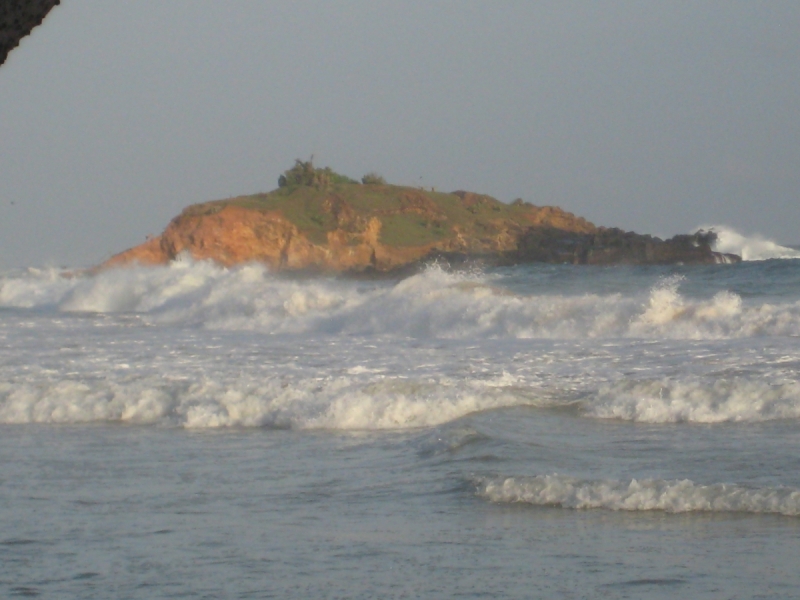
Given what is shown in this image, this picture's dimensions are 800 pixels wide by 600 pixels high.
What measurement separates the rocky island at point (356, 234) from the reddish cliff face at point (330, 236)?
4cm

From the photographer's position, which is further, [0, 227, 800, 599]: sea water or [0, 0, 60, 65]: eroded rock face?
[0, 227, 800, 599]: sea water

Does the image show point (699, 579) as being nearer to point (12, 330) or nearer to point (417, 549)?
point (417, 549)

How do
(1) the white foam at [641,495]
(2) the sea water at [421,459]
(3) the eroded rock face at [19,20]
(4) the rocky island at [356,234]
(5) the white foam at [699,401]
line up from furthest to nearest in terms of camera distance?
1. (4) the rocky island at [356,234]
2. (5) the white foam at [699,401]
3. (1) the white foam at [641,495]
4. (2) the sea water at [421,459]
5. (3) the eroded rock face at [19,20]

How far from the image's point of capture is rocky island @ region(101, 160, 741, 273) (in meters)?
47.2

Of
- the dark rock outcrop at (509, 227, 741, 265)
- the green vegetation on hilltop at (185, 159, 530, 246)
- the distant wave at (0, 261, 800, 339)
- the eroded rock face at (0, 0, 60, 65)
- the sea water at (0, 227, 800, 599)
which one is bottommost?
the sea water at (0, 227, 800, 599)

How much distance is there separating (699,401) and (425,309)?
468 inches

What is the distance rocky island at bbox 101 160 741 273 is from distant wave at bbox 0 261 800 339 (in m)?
10.9

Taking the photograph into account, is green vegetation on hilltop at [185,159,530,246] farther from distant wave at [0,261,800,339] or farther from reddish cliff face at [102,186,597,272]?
distant wave at [0,261,800,339]

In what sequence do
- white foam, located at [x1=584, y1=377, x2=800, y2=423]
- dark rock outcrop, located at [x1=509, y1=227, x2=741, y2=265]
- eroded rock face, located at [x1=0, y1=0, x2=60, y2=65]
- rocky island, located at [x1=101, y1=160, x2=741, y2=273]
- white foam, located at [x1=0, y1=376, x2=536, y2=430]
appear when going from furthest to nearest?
rocky island, located at [x1=101, y1=160, x2=741, y2=273] < dark rock outcrop, located at [x1=509, y1=227, x2=741, y2=265] < white foam, located at [x1=0, y1=376, x2=536, y2=430] < white foam, located at [x1=584, y1=377, x2=800, y2=423] < eroded rock face, located at [x1=0, y1=0, x2=60, y2=65]

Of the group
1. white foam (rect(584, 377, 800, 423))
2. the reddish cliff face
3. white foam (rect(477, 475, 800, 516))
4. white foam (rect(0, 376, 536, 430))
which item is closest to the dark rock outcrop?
the reddish cliff face

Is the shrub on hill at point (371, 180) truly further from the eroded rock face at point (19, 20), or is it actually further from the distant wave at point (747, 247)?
the eroded rock face at point (19, 20)

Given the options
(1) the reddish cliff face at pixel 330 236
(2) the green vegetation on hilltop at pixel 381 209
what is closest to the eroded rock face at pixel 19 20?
(1) the reddish cliff face at pixel 330 236

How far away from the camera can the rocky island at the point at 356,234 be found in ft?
155

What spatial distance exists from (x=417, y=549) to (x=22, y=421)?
7.41 meters
